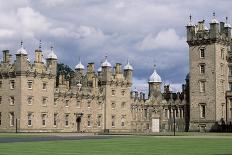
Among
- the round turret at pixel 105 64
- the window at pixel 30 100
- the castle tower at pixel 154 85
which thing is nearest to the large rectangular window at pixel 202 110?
the castle tower at pixel 154 85

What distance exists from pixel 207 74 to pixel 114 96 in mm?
17614

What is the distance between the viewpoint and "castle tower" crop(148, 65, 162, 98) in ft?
332

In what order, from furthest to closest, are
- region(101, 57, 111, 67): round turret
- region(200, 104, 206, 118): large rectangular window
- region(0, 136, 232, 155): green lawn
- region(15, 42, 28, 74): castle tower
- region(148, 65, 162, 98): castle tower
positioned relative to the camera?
region(148, 65, 162, 98): castle tower
region(101, 57, 111, 67): round turret
region(200, 104, 206, 118): large rectangular window
region(15, 42, 28, 74): castle tower
region(0, 136, 232, 155): green lawn

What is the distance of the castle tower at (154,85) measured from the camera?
10112 centimetres

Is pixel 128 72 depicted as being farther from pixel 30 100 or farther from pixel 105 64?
pixel 30 100

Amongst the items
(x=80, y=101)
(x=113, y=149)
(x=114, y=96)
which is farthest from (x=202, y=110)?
(x=113, y=149)

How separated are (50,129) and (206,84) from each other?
27421mm

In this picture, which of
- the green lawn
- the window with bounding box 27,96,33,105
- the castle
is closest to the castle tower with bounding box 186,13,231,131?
the castle

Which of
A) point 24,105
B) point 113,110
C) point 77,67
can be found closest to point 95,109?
point 113,110

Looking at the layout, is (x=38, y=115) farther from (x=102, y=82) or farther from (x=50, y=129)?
(x=102, y=82)

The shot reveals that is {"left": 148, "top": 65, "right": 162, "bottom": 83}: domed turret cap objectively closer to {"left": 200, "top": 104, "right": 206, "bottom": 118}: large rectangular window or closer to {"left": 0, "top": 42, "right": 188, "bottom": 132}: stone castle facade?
{"left": 0, "top": 42, "right": 188, "bottom": 132}: stone castle facade

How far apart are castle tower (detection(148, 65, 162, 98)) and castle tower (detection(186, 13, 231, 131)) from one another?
12.5m

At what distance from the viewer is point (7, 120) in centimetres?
7738

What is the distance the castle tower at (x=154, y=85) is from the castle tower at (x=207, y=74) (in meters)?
12.5
